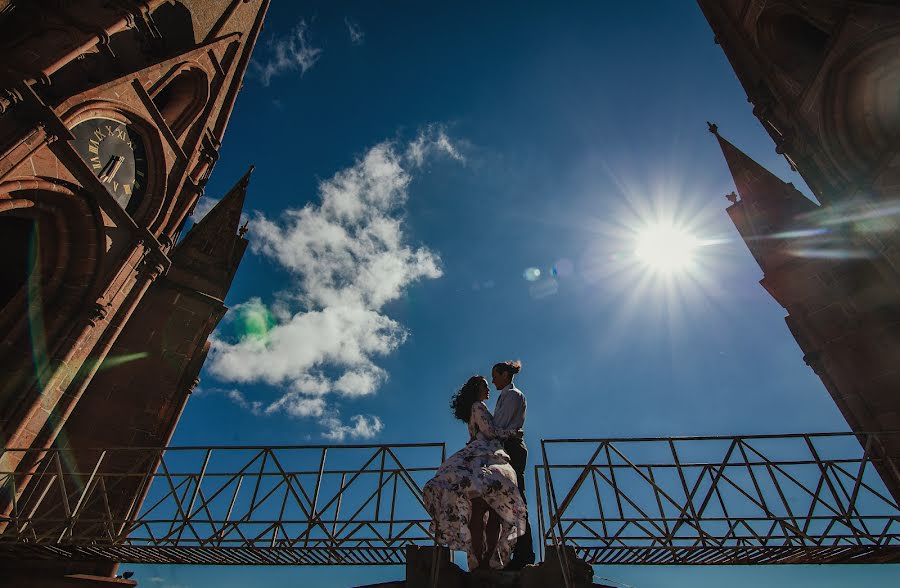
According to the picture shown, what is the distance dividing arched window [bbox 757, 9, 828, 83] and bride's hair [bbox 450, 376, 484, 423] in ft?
35.7

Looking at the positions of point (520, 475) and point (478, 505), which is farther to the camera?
point (520, 475)

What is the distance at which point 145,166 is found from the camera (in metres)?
10.7

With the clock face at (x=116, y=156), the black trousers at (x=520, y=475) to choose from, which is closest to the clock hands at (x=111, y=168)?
the clock face at (x=116, y=156)

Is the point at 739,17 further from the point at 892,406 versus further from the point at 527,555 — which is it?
the point at 527,555

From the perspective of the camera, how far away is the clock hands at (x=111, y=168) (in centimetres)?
934

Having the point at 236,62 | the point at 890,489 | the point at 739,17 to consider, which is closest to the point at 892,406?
the point at 890,489

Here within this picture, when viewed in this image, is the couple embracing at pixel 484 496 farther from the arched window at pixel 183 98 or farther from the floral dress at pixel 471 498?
the arched window at pixel 183 98

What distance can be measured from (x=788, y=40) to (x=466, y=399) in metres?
12.2

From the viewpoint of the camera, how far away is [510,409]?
4.97m

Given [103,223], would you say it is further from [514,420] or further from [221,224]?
[514,420]

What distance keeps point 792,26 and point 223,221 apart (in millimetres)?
15759

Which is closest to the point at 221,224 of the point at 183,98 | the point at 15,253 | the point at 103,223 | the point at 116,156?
the point at 183,98

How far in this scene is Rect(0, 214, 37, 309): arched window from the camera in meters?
8.95

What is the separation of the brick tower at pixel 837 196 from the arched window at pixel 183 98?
14445 mm
